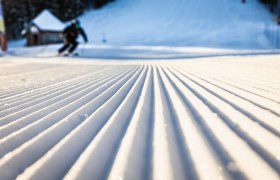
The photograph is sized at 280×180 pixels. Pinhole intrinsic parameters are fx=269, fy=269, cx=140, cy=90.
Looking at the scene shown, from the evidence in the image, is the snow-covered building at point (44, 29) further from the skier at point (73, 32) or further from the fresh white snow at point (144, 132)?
the fresh white snow at point (144, 132)

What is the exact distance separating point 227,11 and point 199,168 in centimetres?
3295

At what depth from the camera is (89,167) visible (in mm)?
1152

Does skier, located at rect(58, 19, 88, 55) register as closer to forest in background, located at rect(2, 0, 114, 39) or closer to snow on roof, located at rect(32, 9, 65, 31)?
snow on roof, located at rect(32, 9, 65, 31)

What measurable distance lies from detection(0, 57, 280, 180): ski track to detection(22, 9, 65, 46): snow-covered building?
87.7ft

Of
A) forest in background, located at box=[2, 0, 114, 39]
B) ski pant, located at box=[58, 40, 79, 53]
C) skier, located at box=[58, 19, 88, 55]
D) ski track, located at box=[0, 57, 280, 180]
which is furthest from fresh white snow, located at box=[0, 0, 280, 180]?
forest in background, located at box=[2, 0, 114, 39]

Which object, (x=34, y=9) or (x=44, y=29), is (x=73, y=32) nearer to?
(x=44, y=29)

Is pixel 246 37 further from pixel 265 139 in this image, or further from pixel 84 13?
pixel 84 13

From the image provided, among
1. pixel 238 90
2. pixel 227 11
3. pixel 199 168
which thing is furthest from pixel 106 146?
pixel 227 11

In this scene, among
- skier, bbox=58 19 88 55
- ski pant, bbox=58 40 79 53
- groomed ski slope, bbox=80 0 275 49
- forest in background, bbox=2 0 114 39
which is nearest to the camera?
skier, bbox=58 19 88 55

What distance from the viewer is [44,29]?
Result: 2698 cm

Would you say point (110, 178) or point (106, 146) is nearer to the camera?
point (110, 178)

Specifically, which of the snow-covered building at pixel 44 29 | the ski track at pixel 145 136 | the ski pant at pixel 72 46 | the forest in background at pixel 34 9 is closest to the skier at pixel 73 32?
the ski pant at pixel 72 46

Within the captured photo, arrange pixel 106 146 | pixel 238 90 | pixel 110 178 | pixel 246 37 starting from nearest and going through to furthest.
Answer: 1. pixel 110 178
2. pixel 106 146
3. pixel 238 90
4. pixel 246 37

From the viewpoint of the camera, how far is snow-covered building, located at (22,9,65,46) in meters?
27.1
